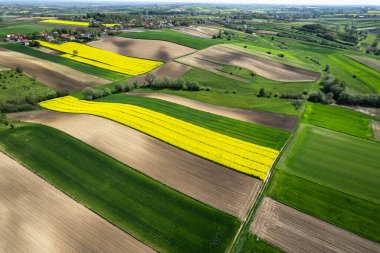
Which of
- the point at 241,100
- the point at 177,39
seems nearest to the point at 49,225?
the point at 241,100

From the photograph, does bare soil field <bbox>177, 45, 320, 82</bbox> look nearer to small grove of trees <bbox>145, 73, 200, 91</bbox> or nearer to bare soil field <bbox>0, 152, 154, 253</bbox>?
small grove of trees <bbox>145, 73, 200, 91</bbox>

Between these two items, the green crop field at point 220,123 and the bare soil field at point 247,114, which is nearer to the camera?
the green crop field at point 220,123

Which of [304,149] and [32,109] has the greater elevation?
[304,149]

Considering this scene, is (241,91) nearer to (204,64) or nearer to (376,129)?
(204,64)

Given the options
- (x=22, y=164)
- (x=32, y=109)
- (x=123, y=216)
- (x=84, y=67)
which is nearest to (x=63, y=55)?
(x=84, y=67)

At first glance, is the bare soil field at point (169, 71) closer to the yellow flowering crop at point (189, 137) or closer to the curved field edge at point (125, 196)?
the yellow flowering crop at point (189, 137)

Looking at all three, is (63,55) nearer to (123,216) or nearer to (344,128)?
(123,216)

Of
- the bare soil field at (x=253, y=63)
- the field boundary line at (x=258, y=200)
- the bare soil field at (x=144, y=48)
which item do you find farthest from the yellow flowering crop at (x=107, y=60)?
the field boundary line at (x=258, y=200)
